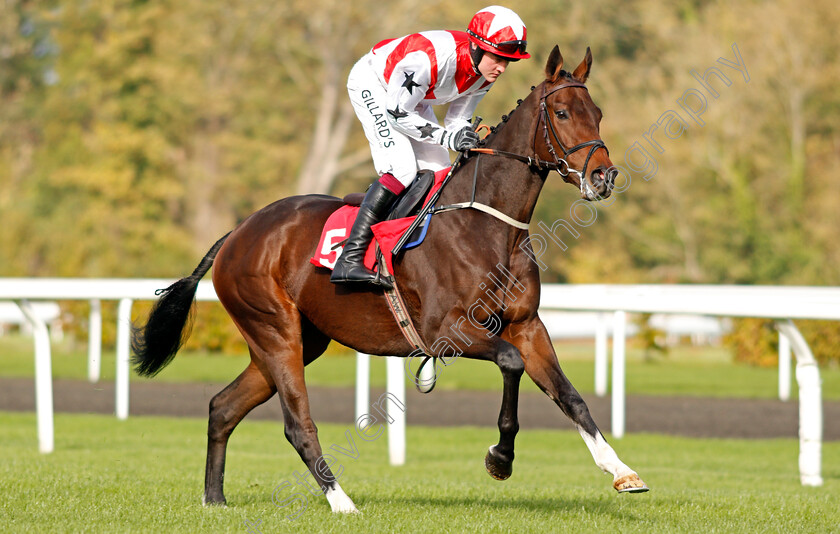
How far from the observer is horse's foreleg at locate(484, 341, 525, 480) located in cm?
435

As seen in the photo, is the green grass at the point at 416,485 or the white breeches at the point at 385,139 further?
the white breeches at the point at 385,139

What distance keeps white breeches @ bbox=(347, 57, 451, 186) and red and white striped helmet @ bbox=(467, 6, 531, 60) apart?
472 mm

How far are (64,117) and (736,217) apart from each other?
1802 centimetres

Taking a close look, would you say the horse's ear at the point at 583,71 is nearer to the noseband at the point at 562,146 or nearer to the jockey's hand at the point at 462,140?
the noseband at the point at 562,146

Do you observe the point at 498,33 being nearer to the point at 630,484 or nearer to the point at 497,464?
the point at 497,464

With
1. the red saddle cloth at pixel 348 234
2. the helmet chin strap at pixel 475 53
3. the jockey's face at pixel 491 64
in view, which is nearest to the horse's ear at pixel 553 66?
the jockey's face at pixel 491 64

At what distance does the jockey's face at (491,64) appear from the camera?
4.75m

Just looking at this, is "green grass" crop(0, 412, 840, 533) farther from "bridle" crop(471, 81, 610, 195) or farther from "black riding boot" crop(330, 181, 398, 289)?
"bridle" crop(471, 81, 610, 195)

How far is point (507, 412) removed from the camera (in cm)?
441

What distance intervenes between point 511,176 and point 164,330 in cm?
226

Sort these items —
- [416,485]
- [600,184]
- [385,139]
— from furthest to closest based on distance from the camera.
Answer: [416,485] < [385,139] < [600,184]

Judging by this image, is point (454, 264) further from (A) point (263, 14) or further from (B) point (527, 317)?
(A) point (263, 14)

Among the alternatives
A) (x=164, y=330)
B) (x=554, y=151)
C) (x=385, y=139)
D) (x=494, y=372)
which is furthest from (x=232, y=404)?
(x=494, y=372)

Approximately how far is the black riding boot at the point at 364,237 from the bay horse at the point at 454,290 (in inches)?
5.3
